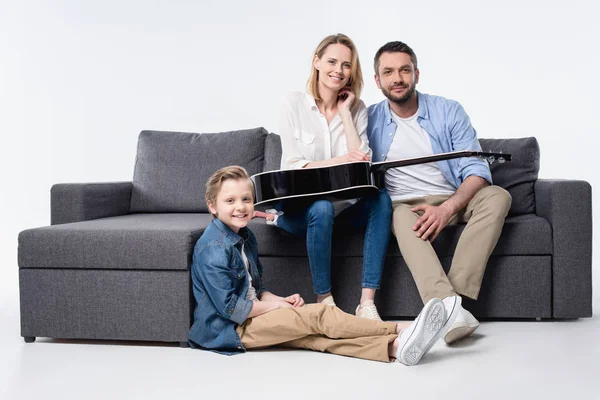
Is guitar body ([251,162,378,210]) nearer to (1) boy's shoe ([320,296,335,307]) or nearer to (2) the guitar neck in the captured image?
(2) the guitar neck

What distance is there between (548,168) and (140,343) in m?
2.55

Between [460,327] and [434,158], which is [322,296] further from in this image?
[434,158]

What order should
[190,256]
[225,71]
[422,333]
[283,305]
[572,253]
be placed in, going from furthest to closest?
[225,71] → [572,253] → [190,256] → [283,305] → [422,333]

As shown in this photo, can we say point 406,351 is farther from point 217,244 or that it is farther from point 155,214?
point 155,214

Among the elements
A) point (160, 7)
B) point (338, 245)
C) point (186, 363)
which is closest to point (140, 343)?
point (186, 363)

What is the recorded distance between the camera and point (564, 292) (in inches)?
113

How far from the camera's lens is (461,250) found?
8.95ft

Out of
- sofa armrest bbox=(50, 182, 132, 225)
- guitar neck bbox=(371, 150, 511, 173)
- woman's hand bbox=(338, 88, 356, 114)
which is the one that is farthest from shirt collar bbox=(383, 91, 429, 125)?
sofa armrest bbox=(50, 182, 132, 225)

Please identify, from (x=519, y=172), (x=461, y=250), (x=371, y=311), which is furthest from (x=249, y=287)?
(x=519, y=172)

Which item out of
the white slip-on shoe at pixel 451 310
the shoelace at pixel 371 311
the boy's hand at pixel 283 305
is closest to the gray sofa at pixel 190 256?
the shoelace at pixel 371 311

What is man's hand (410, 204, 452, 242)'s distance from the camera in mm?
2738

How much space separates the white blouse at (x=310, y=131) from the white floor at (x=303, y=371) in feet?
2.63

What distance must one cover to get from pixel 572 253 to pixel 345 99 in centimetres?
106

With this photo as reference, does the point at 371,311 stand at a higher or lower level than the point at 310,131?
lower
